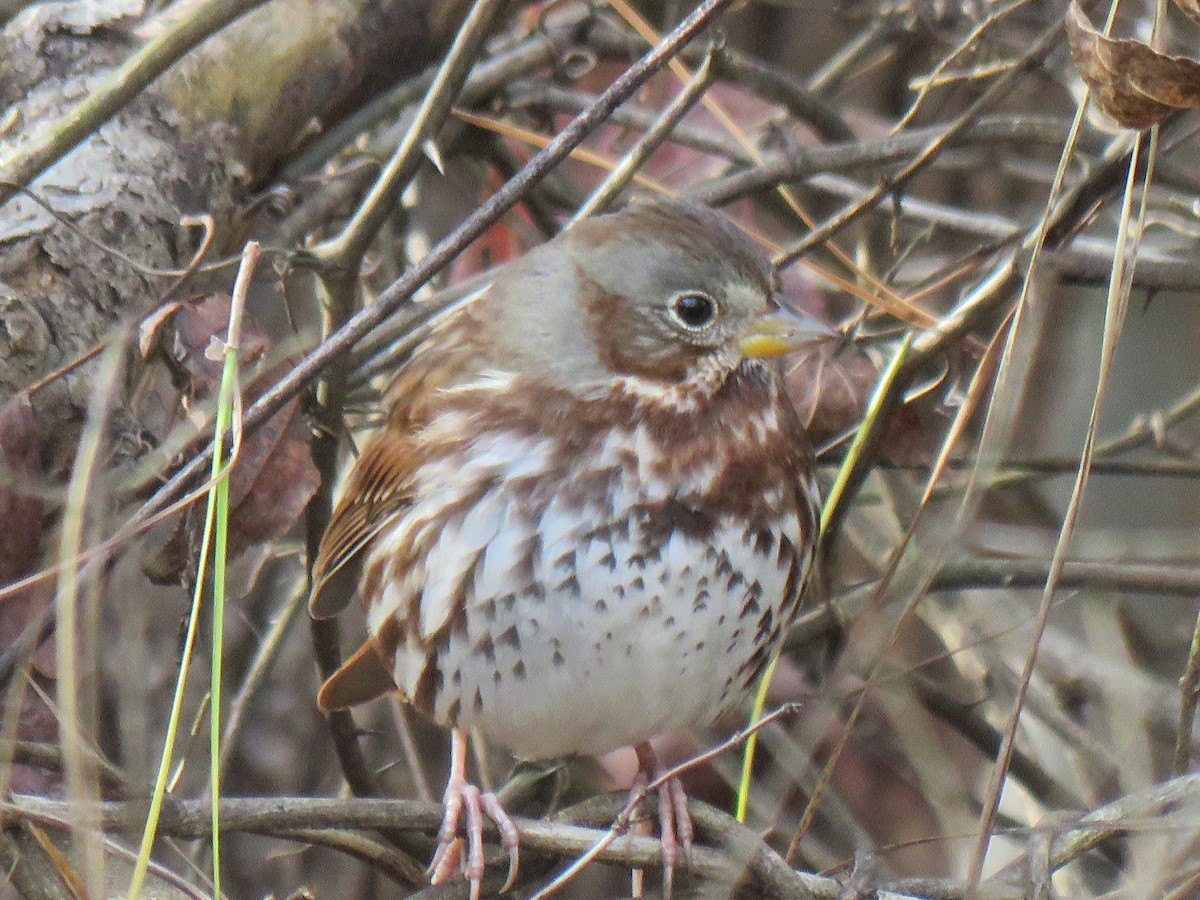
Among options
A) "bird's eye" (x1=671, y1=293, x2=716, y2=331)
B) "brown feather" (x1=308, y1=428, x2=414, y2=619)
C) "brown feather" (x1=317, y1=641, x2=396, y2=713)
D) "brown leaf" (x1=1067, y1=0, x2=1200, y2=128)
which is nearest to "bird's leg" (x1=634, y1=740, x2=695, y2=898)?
"brown feather" (x1=317, y1=641, x2=396, y2=713)

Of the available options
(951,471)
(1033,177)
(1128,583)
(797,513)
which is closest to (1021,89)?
(1033,177)

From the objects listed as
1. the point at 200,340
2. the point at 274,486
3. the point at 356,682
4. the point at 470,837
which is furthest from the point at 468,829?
the point at 200,340

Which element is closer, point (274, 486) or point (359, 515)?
point (274, 486)

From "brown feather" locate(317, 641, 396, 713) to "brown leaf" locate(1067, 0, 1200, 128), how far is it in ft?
4.92

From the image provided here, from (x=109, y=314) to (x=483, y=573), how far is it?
702 mm

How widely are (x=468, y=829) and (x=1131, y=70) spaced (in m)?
1.42

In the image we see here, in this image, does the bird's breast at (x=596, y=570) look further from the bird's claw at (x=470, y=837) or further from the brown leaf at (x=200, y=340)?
the brown leaf at (x=200, y=340)

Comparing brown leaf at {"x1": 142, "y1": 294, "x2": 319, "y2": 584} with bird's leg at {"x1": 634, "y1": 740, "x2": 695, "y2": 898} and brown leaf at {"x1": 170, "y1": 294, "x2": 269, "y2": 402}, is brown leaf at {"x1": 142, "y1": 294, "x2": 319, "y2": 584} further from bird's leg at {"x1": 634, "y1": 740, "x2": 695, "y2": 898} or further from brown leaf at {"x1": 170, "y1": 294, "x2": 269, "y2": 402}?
bird's leg at {"x1": 634, "y1": 740, "x2": 695, "y2": 898}

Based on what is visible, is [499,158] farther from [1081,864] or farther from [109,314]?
[1081,864]

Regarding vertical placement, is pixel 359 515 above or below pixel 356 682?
above

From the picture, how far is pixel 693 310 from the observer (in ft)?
8.34

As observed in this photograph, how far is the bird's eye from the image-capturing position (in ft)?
8.32

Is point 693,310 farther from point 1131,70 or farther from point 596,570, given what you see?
point 1131,70

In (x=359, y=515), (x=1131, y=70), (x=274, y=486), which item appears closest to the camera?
(x=1131, y=70)
